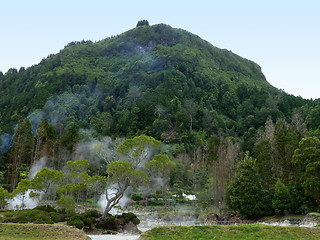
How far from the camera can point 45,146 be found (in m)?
59.5

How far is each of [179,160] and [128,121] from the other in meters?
31.3

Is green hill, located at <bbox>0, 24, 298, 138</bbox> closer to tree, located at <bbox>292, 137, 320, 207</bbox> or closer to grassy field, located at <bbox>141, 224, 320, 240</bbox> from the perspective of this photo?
tree, located at <bbox>292, 137, 320, 207</bbox>

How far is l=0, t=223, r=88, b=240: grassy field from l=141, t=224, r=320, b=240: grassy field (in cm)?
516

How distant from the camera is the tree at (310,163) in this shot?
37803 millimetres

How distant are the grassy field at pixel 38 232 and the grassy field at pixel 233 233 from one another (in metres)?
5.16

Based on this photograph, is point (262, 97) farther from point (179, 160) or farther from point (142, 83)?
point (179, 160)

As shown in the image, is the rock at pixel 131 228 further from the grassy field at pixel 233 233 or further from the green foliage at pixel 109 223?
the grassy field at pixel 233 233

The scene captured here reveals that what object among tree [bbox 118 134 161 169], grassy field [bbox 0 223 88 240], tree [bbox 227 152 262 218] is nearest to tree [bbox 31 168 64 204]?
tree [bbox 118 134 161 169]

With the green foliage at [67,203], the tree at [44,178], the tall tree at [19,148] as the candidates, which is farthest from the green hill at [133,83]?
the green foliage at [67,203]

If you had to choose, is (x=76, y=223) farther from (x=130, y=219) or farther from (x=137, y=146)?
(x=137, y=146)

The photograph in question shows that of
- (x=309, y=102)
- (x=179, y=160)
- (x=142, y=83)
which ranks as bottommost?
(x=179, y=160)

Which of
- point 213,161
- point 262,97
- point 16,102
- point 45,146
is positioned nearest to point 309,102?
point 262,97

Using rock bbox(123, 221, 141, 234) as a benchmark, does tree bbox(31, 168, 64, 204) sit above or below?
above

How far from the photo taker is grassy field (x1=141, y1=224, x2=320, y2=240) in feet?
75.7
